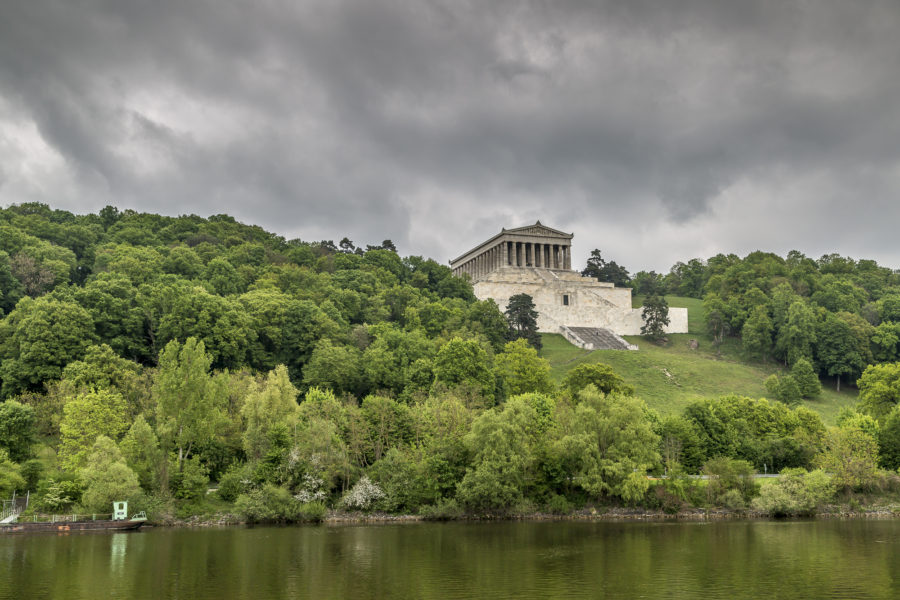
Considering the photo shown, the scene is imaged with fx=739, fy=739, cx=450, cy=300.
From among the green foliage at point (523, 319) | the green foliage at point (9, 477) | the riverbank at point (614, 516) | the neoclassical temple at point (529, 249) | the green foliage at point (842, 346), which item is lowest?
the riverbank at point (614, 516)

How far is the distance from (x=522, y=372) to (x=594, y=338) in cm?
3178

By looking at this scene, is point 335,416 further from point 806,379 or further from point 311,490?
point 806,379

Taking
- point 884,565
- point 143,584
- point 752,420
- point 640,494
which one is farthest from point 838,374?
point 143,584

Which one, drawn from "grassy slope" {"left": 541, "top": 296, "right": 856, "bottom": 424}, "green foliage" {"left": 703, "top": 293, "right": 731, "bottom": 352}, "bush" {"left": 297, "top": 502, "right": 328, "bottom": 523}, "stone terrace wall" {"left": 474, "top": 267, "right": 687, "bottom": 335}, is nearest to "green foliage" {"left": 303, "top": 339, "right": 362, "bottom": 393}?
A: "bush" {"left": 297, "top": 502, "right": 328, "bottom": 523}

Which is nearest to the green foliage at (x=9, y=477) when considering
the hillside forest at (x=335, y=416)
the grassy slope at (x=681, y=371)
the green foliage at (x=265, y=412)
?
the hillside forest at (x=335, y=416)

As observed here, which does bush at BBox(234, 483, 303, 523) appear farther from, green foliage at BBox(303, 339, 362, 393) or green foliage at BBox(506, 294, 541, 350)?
green foliage at BBox(506, 294, 541, 350)

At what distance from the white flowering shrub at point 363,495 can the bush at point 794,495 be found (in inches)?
925

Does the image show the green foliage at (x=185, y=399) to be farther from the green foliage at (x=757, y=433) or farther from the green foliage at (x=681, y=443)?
the green foliage at (x=757, y=433)

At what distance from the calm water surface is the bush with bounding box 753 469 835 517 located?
5.39 meters

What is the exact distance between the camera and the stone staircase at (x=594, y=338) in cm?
9356

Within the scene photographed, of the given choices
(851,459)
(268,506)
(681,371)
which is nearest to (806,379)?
(681,371)

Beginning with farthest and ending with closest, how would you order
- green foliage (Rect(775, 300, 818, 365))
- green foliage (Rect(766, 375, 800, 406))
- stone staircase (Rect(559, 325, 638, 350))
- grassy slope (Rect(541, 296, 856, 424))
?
1. stone staircase (Rect(559, 325, 638, 350))
2. green foliage (Rect(775, 300, 818, 365))
3. grassy slope (Rect(541, 296, 856, 424))
4. green foliage (Rect(766, 375, 800, 406))

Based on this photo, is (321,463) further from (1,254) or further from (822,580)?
(1,254)

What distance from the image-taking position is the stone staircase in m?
93.6
